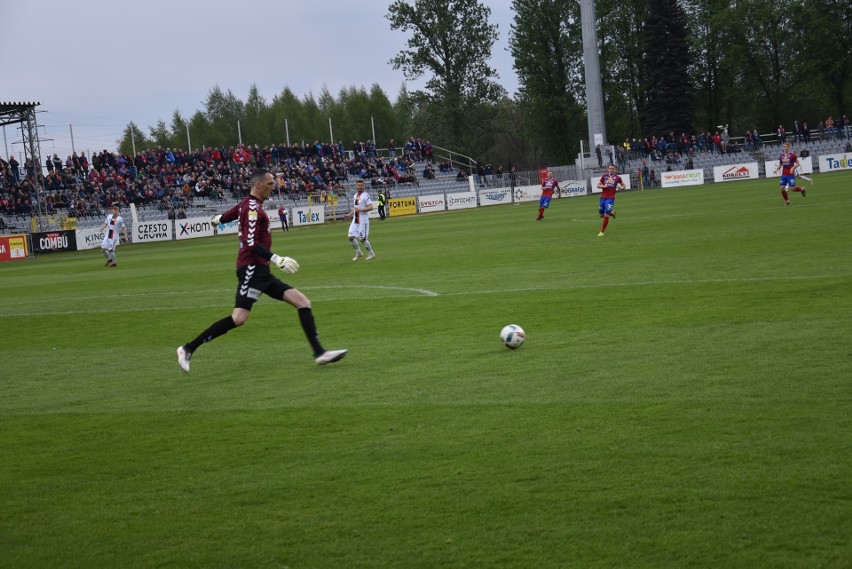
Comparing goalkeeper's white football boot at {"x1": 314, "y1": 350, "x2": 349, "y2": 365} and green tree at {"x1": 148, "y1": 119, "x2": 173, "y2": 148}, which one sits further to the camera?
green tree at {"x1": 148, "y1": 119, "x2": 173, "y2": 148}

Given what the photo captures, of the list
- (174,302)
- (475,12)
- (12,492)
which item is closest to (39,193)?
(174,302)

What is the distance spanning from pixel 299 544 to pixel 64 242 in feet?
165

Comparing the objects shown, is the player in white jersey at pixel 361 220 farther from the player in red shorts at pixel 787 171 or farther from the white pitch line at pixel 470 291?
the player in red shorts at pixel 787 171

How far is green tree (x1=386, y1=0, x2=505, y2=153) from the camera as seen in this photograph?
100 metres

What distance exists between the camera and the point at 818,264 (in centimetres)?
1633

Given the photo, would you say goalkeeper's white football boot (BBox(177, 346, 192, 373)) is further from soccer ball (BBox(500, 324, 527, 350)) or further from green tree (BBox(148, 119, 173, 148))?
green tree (BBox(148, 119, 173, 148))

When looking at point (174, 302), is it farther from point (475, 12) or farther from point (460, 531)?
point (475, 12)

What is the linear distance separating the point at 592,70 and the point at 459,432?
69.3m

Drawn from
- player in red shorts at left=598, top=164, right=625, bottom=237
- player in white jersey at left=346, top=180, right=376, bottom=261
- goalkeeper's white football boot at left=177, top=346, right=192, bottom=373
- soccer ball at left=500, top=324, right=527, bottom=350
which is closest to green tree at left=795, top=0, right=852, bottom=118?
player in red shorts at left=598, top=164, right=625, bottom=237

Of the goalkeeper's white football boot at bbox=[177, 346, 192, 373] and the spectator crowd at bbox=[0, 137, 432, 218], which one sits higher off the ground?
the spectator crowd at bbox=[0, 137, 432, 218]

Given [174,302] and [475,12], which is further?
[475,12]

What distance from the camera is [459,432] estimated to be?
24.1 ft

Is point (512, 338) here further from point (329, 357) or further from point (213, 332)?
point (213, 332)

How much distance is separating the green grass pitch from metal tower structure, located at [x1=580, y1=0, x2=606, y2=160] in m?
58.6
